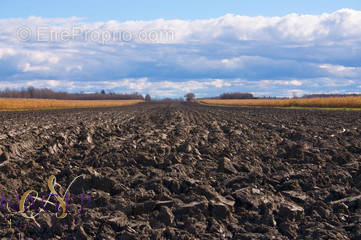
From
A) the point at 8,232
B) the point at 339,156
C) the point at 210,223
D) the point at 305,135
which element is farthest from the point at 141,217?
the point at 305,135

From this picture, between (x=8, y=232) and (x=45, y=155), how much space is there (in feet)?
15.3

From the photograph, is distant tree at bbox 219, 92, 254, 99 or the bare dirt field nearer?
the bare dirt field

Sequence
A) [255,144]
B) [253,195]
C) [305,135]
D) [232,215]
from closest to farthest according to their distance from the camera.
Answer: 1. [232,215]
2. [253,195]
3. [255,144]
4. [305,135]

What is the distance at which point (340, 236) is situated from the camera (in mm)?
3980

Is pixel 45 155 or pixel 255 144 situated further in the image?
pixel 255 144

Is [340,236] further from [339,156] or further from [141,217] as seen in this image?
[339,156]

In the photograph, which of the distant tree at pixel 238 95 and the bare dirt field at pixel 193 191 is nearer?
the bare dirt field at pixel 193 191

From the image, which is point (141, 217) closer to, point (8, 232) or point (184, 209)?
point (184, 209)

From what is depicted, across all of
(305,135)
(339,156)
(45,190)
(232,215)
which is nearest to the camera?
(232,215)

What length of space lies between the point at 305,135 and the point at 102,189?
27.1 feet

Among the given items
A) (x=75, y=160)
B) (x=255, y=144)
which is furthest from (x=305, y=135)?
(x=75, y=160)

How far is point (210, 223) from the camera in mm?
4434

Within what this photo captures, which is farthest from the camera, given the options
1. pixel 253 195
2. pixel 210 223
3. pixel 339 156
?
pixel 339 156

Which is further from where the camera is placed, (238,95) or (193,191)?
(238,95)
